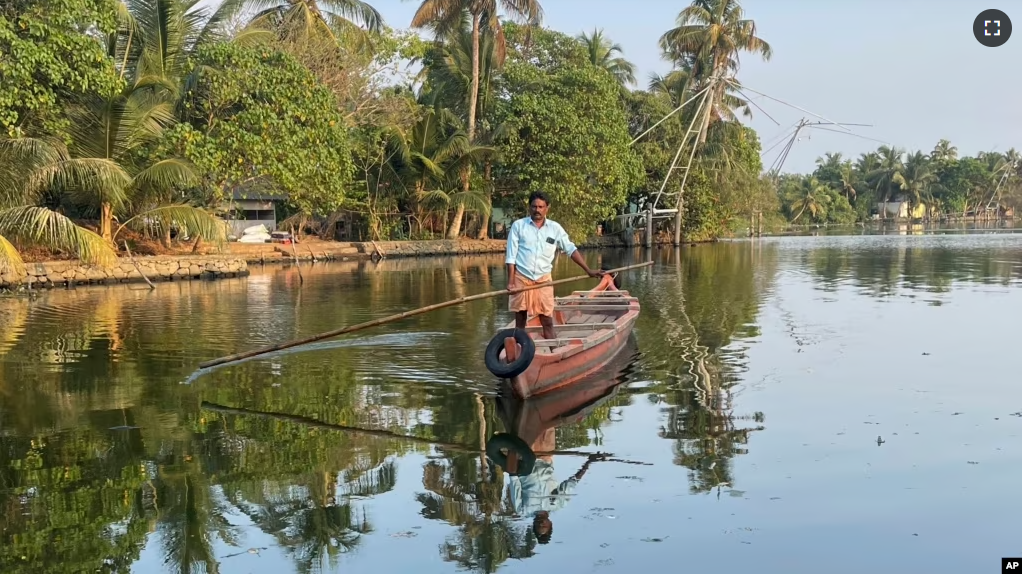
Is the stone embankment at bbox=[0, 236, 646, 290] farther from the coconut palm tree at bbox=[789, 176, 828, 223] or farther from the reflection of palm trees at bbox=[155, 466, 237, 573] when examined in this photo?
the coconut palm tree at bbox=[789, 176, 828, 223]

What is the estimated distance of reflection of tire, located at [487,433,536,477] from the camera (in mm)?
5781

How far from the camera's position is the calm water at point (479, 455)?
446 centimetres

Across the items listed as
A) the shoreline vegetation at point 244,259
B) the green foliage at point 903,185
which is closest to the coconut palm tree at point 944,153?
the green foliage at point 903,185

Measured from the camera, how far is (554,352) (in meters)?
7.57

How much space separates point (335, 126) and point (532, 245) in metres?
18.0

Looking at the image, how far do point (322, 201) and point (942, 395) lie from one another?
2081 centimetres

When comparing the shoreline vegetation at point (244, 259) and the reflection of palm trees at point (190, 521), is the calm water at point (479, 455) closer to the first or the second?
the reflection of palm trees at point (190, 521)

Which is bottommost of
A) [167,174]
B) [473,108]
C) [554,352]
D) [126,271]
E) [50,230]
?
[554,352]

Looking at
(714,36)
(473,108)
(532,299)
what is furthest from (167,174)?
(714,36)

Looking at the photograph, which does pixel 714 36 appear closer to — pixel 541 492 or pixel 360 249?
pixel 360 249

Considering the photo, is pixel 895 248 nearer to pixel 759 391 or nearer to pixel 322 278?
pixel 322 278

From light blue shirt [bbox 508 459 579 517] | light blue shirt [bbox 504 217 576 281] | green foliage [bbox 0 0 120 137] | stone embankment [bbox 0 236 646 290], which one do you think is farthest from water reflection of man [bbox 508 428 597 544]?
stone embankment [bbox 0 236 646 290]

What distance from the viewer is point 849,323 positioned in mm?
12641

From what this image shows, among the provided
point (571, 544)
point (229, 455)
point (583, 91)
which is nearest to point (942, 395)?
point (571, 544)
